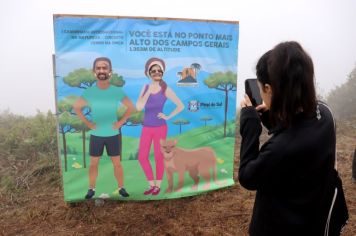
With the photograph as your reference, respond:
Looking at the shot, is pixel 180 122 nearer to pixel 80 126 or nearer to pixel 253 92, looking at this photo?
pixel 80 126

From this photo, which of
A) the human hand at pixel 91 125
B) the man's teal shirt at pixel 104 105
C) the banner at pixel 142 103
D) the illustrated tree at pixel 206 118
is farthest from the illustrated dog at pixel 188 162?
the human hand at pixel 91 125

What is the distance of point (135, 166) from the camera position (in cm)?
312

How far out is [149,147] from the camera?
312 cm

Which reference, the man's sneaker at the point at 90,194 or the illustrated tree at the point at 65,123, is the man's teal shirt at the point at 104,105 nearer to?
the illustrated tree at the point at 65,123

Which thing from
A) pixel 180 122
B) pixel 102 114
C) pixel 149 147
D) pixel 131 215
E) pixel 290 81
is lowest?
pixel 131 215

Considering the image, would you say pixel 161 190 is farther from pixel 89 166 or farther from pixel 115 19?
pixel 115 19

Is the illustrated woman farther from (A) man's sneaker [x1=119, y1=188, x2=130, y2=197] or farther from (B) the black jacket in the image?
(B) the black jacket

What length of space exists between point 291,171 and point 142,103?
1.94 m

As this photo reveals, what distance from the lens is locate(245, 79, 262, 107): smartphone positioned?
1.47 m

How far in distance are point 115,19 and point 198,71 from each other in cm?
86

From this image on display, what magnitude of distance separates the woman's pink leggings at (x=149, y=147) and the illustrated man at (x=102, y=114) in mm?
207

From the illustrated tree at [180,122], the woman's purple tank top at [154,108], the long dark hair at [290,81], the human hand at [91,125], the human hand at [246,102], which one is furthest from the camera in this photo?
the illustrated tree at [180,122]

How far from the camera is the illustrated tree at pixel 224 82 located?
3.20 m

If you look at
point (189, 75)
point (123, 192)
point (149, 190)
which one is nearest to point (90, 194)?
point (123, 192)
